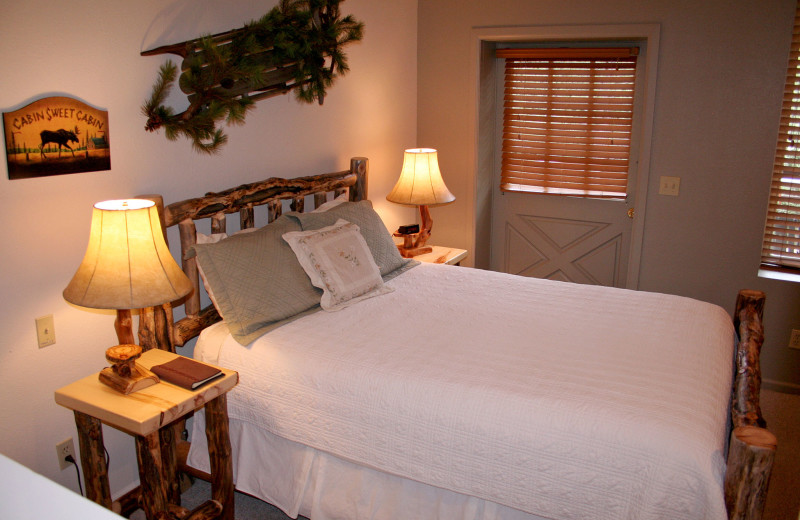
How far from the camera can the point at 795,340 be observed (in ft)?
12.0

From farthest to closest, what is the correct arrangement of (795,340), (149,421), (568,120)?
(568,120)
(795,340)
(149,421)

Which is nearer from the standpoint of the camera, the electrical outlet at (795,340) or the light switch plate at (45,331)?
the light switch plate at (45,331)

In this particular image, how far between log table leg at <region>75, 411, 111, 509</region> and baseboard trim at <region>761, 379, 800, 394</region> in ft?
11.5

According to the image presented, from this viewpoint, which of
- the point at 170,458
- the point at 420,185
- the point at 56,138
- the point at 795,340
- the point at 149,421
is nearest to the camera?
the point at 149,421

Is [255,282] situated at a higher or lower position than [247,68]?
lower

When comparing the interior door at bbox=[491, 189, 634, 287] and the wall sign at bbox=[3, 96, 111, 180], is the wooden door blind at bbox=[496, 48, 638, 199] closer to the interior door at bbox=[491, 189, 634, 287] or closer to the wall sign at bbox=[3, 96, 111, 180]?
the interior door at bbox=[491, 189, 634, 287]

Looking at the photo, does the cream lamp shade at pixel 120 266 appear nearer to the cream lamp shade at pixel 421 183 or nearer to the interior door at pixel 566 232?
the cream lamp shade at pixel 421 183

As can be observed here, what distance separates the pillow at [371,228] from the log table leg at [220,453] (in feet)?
3.52

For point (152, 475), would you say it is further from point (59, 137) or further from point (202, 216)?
point (59, 137)

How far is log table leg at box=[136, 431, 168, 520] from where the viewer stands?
6.97 feet

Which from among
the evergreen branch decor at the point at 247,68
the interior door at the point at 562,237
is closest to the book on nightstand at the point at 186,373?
the evergreen branch decor at the point at 247,68

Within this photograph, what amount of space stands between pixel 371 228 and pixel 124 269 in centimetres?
141

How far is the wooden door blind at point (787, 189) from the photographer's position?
354 centimetres

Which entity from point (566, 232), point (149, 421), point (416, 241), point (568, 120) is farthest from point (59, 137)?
point (566, 232)
